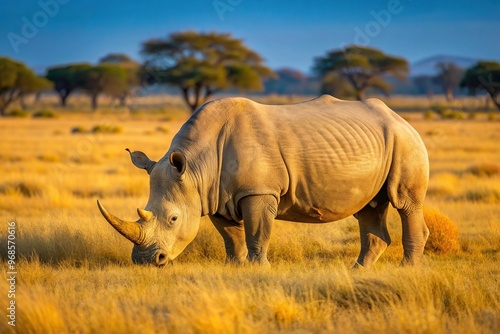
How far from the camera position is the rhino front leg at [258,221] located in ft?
25.9

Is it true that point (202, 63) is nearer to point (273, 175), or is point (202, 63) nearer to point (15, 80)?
point (15, 80)

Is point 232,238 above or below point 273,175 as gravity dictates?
below

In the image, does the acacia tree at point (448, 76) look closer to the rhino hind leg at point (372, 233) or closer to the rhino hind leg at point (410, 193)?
the rhino hind leg at point (372, 233)

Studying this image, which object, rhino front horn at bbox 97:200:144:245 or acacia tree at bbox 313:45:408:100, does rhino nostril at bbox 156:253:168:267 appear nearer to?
rhino front horn at bbox 97:200:144:245

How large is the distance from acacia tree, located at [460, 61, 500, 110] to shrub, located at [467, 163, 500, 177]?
37.3m

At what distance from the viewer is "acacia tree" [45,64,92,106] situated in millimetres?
79562

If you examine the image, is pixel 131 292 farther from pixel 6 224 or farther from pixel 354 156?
pixel 6 224

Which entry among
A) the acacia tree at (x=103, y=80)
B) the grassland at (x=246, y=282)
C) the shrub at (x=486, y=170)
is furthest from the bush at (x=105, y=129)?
the acacia tree at (x=103, y=80)

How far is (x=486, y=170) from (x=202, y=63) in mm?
42635

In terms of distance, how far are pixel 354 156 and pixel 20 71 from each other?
6643 cm

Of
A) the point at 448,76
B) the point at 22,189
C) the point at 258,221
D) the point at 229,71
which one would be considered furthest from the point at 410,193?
the point at 448,76

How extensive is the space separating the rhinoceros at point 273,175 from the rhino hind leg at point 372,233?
0.02m

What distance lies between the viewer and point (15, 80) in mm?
69062

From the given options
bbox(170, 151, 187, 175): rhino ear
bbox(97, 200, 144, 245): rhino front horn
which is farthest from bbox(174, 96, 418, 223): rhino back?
bbox(97, 200, 144, 245): rhino front horn
